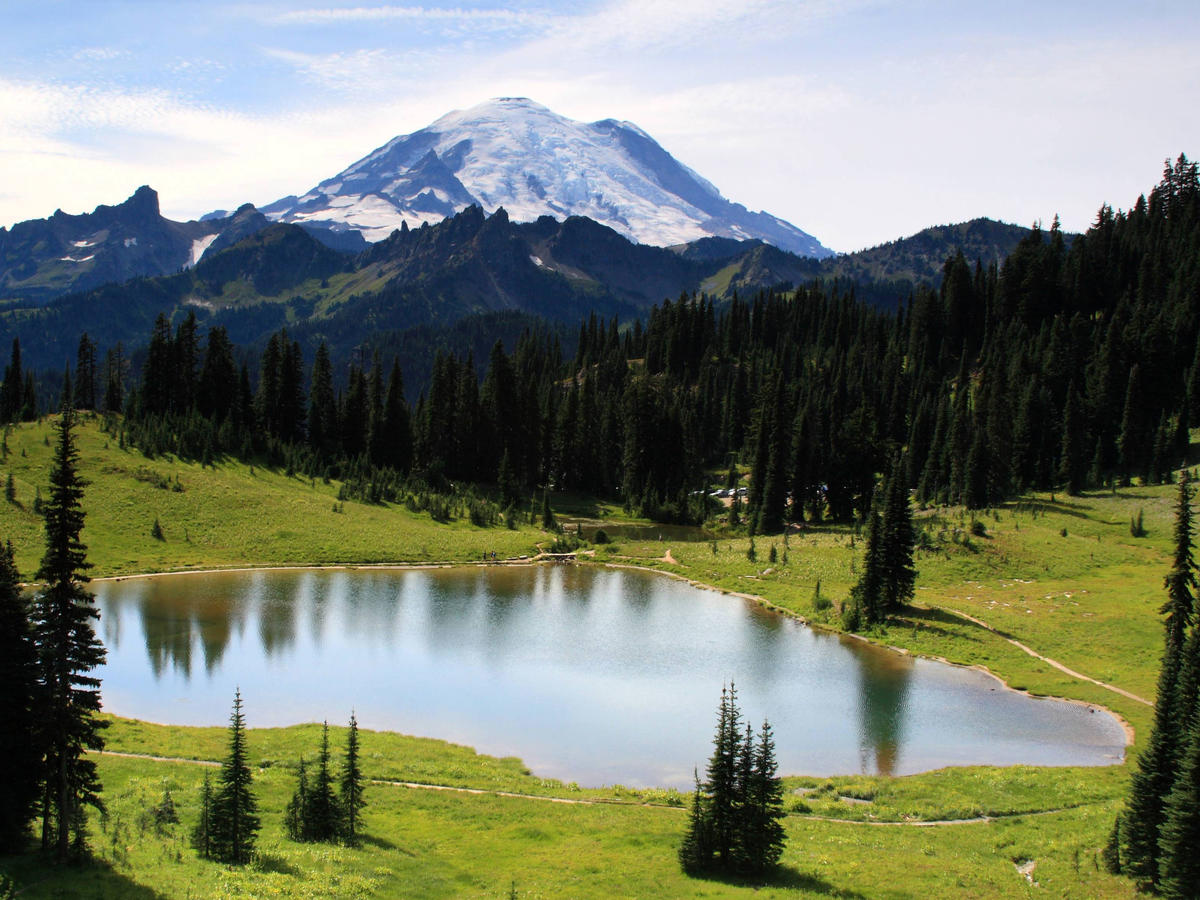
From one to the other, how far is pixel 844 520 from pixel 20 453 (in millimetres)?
92830

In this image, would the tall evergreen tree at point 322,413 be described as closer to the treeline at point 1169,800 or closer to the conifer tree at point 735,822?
the conifer tree at point 735,822

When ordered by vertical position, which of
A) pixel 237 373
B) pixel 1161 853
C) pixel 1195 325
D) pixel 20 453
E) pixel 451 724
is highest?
pixel 1195 325

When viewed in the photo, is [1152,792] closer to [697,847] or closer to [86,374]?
[697,847]

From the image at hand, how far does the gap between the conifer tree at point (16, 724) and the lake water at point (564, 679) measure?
19548 millimetres

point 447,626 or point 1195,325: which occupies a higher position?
point 1195,325

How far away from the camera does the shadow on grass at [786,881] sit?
2552 cm

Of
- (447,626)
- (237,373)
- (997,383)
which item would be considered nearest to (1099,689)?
(447,626)

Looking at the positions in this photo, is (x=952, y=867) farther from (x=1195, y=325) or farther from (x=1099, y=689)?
(x=1195, y=325)

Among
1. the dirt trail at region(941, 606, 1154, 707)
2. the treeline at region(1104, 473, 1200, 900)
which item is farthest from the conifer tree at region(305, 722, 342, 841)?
the dirt trail at region(941, 606, 1154, 707)

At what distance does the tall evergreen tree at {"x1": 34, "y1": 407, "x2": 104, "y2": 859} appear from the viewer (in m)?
24.6

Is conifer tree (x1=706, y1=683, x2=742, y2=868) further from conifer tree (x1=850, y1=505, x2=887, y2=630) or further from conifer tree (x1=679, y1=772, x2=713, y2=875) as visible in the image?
conifer tree (x1=850, y1=505, x2=887, y2=630)

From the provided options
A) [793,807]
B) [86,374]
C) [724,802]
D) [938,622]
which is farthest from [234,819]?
[86,374]

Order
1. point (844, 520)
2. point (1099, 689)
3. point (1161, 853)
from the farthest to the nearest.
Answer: point (844, 520) → point (1099, 689) → point (1161, 853)

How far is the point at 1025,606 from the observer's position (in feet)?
217
